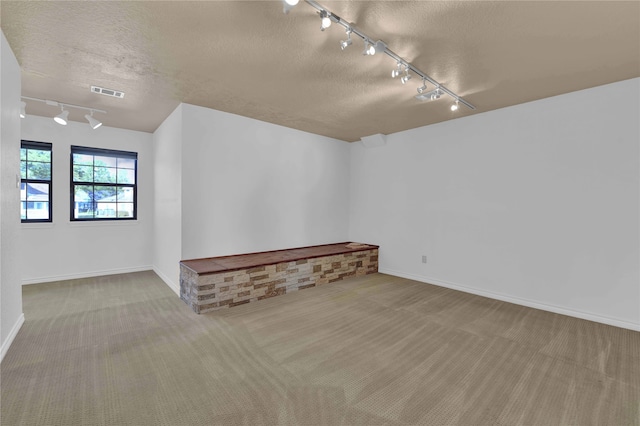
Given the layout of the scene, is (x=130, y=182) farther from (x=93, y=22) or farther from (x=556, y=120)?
(x=556, y=120)

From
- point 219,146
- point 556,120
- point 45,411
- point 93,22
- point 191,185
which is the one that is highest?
point 93,22

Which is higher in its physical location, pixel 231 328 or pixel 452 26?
pixel 452 26

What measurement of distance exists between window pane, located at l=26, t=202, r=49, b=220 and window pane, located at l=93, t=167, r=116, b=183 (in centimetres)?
80

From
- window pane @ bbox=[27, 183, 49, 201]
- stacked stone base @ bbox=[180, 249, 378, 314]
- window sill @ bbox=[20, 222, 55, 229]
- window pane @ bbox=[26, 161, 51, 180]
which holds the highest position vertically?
window pane @ bbox=[26, 161, 51, 180]

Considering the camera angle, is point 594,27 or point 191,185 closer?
point 594,27

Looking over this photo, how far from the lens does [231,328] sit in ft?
9.61

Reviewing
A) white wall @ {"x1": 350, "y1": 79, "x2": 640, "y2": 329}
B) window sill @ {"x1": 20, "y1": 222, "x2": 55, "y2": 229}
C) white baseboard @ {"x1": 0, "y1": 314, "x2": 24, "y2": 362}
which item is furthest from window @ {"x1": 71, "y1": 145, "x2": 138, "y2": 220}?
white wall @ {"x1": 350, "y1": 79, "x2": 640, "y2": 329}

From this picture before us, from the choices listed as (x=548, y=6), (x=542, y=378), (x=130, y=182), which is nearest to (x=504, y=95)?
(x=548, y=6)

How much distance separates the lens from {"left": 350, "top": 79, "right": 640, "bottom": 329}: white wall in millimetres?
3074

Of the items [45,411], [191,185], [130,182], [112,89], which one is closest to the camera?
[45,411]

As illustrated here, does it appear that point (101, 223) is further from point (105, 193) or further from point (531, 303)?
point (531, 303)

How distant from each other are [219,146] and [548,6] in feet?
12.4

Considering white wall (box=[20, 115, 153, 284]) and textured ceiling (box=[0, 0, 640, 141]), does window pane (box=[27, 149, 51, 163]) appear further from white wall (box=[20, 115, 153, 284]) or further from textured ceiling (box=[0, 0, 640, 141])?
textured ceiling (box=[0, 0, 640, 141])

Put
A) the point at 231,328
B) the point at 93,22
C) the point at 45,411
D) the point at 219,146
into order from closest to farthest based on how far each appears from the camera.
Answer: the point at 45,411 < the point at 93,22 < the point at 231,328 < the point at 219,146
